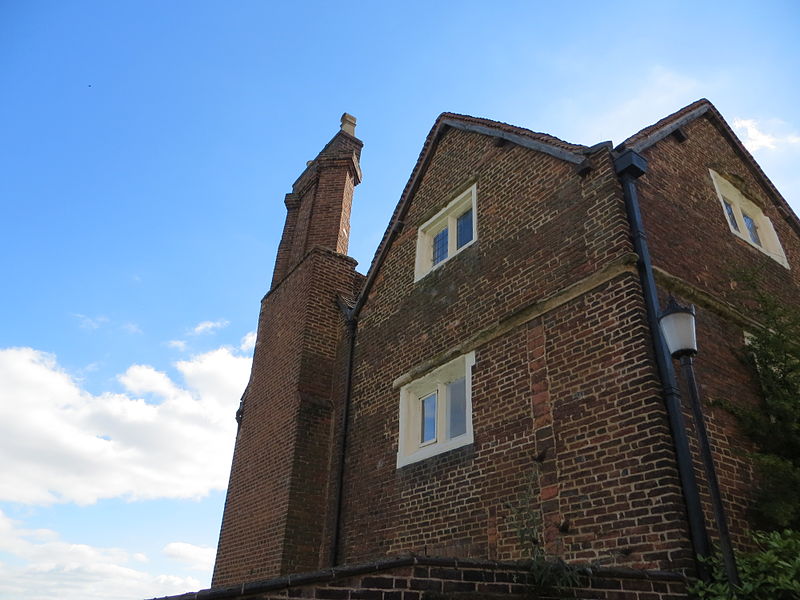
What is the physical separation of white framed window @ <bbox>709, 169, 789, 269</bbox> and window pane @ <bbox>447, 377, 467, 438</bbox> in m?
5.18

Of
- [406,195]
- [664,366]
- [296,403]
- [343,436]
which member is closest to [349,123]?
[406,195]

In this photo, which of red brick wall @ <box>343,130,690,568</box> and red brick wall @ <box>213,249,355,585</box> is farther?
red brick wall @ <box>213,249,355,585</box>

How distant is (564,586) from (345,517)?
6188 millimetres

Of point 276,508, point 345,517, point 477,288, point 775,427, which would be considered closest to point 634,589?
point 775,427

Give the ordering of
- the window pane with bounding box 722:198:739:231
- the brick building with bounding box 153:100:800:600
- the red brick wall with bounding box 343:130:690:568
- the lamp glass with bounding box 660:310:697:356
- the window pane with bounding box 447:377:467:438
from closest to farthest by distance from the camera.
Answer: the lamp glass with bounding box 660:310:697:356
the brick building with bounding box 153:100:800:600
the red brick wall with bounding box 343:130:690:568
the window pane with bounding box 447:377:467:438
the window pane with bounding box 722:198:739:231

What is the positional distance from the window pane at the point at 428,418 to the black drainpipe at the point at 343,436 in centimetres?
205

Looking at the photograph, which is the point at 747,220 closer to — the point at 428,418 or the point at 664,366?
the point at 664,366

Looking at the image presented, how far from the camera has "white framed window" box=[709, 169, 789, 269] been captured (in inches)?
391

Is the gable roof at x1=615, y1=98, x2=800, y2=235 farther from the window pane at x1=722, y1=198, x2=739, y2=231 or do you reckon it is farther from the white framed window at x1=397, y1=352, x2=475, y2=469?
the white framed window at x1=397, y1=352, x2=475, y2=469

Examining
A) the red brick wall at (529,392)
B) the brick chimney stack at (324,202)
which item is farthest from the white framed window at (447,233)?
the brick chimney stack at (324,202)

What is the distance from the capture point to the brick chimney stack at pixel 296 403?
33.8 ft

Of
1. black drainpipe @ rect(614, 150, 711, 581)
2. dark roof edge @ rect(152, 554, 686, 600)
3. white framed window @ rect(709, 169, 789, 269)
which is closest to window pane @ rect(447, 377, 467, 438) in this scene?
black drainpipe @ rect(614, 150, 711, 581)

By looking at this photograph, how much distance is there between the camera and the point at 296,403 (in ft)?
37.2

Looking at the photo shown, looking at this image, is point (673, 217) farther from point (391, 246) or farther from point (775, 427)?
point (391, 246)
